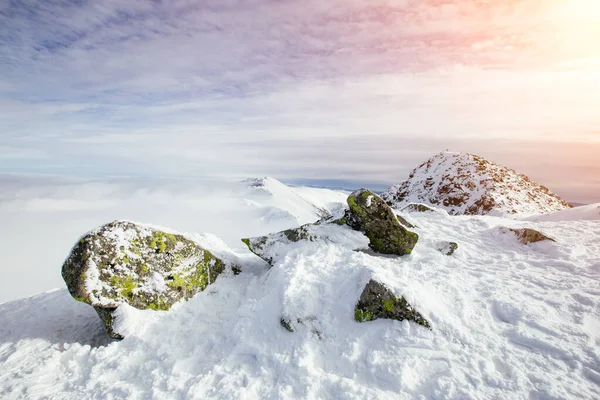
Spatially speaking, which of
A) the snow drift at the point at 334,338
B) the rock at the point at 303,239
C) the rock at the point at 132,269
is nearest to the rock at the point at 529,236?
the snow drift at the point at 334,338

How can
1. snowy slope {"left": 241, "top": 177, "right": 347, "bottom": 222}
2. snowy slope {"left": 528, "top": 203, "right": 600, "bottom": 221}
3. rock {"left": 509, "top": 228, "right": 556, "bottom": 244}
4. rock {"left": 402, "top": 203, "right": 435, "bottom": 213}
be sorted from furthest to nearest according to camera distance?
1. snowy slope {"left": 241, "top": 177, "right": 347, "bottom": 222}
2. rock {"left": 402, "top": 203, "right": 435, "bottom": 213}
3. snowy slope {"left": 528, "top": 203, "right": 600, "bottom": 221}
4. rock {"left": 509, "top": 228, "right": 556, "bottom": 244}

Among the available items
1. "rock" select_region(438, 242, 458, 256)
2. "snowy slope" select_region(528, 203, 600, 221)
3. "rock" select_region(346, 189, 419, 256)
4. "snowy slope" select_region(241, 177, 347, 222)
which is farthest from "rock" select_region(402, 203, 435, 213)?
"snowy slope" select_region(241, 177, 347, 222)

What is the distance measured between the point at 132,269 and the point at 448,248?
12.1 m

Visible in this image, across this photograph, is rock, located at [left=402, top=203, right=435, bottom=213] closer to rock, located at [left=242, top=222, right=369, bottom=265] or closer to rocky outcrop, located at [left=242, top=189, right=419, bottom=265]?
rocky outcrop, located at [left=242, top=189, right=419, bottom=265]

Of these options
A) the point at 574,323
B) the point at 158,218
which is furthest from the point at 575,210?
the point at 158,218

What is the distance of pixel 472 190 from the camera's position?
35.3m

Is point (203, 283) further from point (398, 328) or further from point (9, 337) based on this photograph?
point (398, 328)

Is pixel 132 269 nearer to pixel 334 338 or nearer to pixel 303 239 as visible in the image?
pixel 303 239

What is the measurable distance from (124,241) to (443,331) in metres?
9.94

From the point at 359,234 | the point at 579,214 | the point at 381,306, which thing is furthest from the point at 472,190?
the point at 381,306

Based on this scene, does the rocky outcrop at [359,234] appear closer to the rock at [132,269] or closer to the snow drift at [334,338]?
the snow drift at [334,338]

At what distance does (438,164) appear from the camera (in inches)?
1721

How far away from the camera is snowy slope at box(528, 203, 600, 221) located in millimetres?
18072

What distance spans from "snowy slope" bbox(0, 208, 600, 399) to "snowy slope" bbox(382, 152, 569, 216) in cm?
2328
